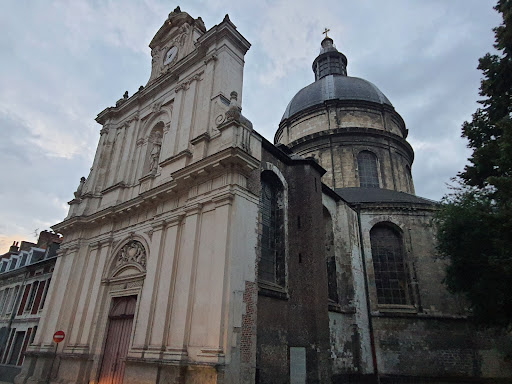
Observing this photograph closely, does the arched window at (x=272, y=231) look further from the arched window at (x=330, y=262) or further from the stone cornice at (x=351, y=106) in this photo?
the stone cornice at (x=351, y=106)

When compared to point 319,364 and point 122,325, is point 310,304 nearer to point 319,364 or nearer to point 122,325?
point 319,364

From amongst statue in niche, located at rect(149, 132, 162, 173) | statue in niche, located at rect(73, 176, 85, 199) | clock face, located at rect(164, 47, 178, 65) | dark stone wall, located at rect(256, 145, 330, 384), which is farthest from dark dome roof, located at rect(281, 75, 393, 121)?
statue in niche, located at rect(73, 176, 85, 199)

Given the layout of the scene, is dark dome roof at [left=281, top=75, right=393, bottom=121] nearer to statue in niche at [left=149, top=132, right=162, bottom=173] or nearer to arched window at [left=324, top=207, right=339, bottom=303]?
arched window at [left=324, top=207, right=339, bottom=303]

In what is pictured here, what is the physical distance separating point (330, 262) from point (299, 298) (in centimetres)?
445

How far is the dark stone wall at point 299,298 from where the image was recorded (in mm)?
9258

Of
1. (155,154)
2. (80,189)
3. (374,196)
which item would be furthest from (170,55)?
(374,196)

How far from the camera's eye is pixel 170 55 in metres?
16.5

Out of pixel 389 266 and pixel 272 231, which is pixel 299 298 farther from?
pixel 389 266

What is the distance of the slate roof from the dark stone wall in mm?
5347

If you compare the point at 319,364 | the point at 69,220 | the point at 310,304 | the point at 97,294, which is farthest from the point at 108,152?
the point at 319,364

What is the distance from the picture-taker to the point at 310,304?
34.9ft

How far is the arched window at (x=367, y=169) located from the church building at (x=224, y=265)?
54.1 inches

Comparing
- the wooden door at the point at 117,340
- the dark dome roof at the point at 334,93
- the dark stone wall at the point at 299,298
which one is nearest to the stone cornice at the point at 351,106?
the dark dome roof at the point at 334,93

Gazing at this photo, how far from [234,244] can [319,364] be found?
4284 millimetres
